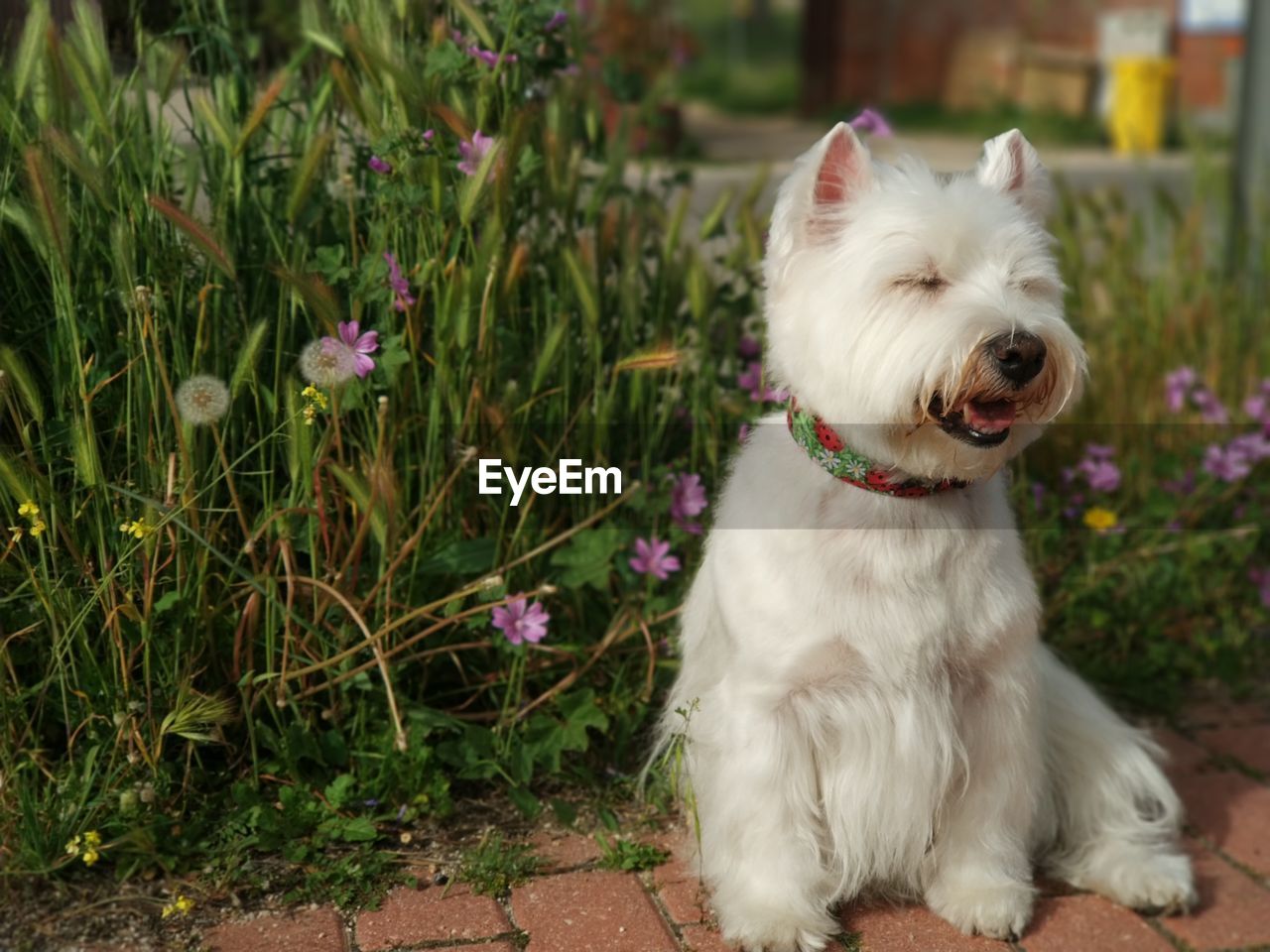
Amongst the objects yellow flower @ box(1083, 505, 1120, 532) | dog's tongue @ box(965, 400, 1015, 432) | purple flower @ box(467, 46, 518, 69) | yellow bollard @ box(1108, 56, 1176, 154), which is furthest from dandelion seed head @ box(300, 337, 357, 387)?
yellow bollard @ box(1108, 56, 1176, 154)

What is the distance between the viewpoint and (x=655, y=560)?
3.39 m

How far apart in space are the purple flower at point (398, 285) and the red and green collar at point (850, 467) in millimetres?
893

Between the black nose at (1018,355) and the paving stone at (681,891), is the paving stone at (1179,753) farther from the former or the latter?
the black nose at (1018,355)

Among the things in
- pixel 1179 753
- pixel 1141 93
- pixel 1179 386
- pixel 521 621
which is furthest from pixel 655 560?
pixel 1141 93

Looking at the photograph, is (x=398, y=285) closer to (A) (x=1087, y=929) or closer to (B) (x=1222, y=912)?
(A) (x=1087, y=929)

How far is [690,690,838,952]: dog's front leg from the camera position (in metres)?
2.81

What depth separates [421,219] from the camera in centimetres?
314

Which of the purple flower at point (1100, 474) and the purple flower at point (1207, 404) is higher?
the purple flower at point (1207, 404)

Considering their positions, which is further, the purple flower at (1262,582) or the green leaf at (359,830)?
the purple flower at (1262,582)

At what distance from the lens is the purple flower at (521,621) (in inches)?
124

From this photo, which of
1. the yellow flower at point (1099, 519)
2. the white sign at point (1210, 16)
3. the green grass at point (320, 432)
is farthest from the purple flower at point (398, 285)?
the white sign at point (1210, 16)

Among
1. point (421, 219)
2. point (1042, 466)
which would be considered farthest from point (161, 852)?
point (1042, 466)

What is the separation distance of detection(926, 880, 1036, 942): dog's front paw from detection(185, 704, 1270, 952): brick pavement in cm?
3

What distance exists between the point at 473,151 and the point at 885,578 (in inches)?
51.1
